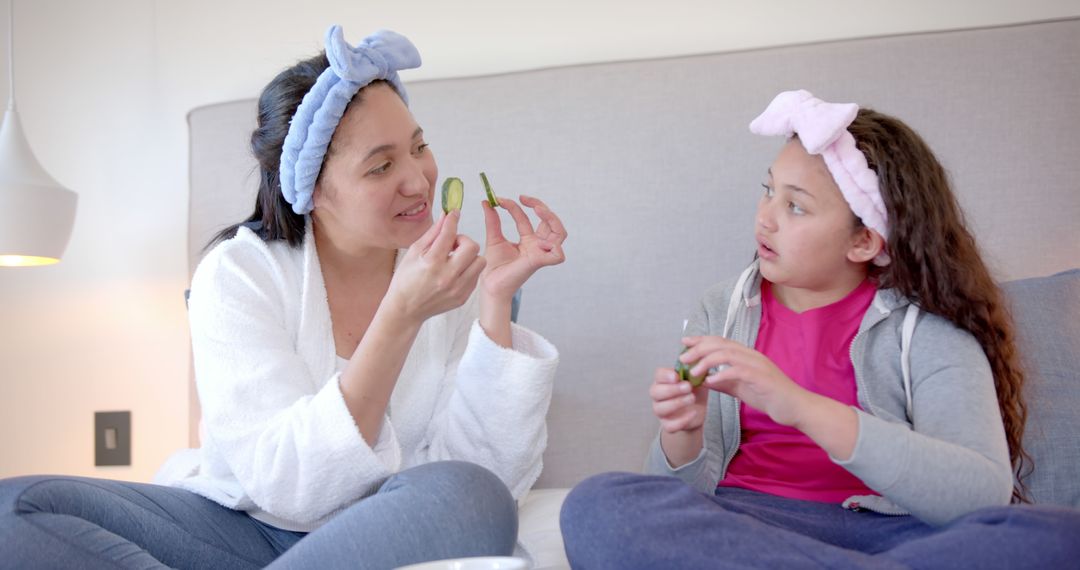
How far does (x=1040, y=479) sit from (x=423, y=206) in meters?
0.94

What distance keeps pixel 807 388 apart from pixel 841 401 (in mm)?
47

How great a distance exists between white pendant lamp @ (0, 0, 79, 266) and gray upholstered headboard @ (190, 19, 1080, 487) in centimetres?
72

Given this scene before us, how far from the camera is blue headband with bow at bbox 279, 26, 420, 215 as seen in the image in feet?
4.34

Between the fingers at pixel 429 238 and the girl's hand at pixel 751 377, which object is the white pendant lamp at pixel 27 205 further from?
the girl's hand at pixel 751 377

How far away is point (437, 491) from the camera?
108 centimetres

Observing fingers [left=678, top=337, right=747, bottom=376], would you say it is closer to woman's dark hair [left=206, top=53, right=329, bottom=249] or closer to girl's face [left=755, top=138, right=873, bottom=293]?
girl's face [left=755, top=138, right=873, bottom=293]

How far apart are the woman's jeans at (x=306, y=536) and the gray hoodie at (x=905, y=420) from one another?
30 cm

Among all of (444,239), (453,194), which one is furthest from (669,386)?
(453,194)

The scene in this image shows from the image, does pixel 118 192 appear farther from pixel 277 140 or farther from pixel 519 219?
pixel 519 219

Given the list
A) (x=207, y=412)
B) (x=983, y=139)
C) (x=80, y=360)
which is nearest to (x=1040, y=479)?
(x=983, y=139)

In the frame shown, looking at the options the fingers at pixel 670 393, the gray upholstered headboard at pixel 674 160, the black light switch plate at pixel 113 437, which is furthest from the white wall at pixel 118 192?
the fingers at pixel 670 393

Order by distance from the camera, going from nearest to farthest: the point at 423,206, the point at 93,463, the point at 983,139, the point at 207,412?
the point at 207,412, the point at 423,206, the point at 983,139, the point at 93,463

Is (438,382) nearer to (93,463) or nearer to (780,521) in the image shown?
(780,521)

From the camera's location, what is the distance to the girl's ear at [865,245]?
4.28ft
